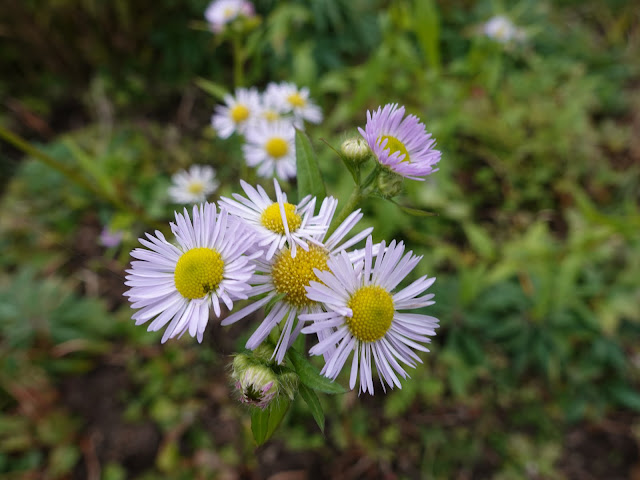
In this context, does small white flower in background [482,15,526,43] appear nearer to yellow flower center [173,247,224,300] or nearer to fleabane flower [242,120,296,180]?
fleabane flower [242,120,296,180]

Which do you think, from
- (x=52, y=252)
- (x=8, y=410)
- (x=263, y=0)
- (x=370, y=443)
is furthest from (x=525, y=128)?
(x=8, y=410)

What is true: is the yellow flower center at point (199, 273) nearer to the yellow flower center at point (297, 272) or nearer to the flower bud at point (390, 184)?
the yellow flower center at point (297, 272)

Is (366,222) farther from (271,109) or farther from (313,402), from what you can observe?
(313,402)

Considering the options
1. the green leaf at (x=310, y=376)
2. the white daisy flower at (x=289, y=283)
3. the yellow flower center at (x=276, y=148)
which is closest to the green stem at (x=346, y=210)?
the white daisy flower at (x=289, y=283)

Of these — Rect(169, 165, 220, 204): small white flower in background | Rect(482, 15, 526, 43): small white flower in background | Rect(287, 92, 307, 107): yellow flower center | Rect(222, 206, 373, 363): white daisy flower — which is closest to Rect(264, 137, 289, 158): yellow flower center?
Rect(287, 92, 307, 107): yellow flower center

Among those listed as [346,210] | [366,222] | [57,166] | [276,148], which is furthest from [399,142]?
[57,166]

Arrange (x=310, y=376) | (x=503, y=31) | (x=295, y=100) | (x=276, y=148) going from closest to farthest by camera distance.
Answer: (x=310, y=376), (x=276, y=148), (x=295, y=100), (x=503, y=31)
